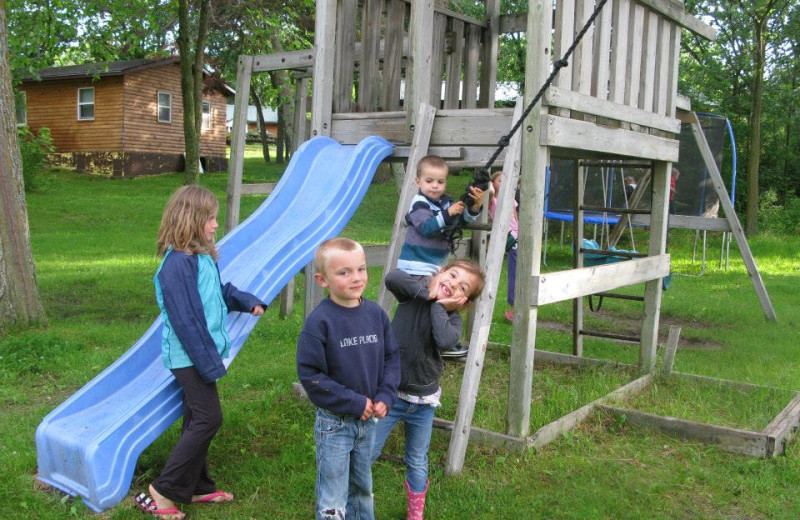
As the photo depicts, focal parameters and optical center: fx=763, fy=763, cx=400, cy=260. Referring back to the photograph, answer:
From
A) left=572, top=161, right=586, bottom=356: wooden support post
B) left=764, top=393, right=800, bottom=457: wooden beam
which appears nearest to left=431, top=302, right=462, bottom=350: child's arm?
left=764, top=393, right=800, bottom=457: wooden beam

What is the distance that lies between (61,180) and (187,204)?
81.9ft

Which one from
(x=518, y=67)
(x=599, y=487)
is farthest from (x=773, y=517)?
(x=518, y=67)

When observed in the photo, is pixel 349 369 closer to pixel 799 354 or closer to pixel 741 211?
pixel 799 354

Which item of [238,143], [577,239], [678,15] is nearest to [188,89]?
[238,143]

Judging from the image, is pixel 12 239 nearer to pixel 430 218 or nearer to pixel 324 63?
pixel 324 63

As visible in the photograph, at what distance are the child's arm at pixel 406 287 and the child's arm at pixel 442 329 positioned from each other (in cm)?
8

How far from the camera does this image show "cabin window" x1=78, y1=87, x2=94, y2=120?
94.3 feet

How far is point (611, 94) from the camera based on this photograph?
5234 mm

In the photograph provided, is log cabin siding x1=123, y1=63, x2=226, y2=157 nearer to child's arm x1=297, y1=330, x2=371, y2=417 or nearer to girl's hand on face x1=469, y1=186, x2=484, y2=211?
girl's hand on face x1=469, y1=186, x2=484, y2=211

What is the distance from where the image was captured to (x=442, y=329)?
337cm

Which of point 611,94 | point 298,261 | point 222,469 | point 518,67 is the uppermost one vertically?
point 518,67

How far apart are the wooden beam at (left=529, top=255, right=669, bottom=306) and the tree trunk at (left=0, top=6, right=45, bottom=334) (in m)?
5.00

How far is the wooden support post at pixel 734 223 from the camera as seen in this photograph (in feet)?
28.6

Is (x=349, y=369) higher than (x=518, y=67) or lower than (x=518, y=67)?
lower
